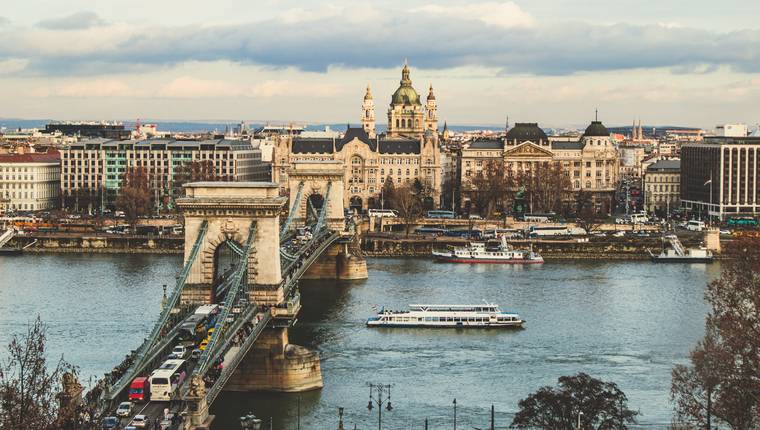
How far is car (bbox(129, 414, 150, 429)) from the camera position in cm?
2522

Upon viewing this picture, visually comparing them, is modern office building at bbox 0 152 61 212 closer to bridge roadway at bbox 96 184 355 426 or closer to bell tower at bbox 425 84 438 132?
bell tower at bbox 425 84 438 132

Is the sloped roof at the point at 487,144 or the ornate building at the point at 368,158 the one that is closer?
the ornate building at the point at 368,158

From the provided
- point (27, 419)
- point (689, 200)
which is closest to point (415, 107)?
point (689, 200)

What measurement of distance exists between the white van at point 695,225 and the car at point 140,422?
1953 inches

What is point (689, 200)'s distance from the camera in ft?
271

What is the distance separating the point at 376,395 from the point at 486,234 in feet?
128

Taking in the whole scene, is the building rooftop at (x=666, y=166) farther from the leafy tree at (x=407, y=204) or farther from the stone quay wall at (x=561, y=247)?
the stone quay wall at (x=561, y=247)

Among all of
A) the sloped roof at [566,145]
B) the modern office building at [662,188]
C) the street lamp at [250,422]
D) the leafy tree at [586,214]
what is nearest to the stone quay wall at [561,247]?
the leafy tree at [586,214]

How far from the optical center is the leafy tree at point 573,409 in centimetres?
2648

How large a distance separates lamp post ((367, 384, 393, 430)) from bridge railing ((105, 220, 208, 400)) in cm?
450

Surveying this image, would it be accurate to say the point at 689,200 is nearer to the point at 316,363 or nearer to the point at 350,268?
the point at 350,268

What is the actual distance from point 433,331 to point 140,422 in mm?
17843

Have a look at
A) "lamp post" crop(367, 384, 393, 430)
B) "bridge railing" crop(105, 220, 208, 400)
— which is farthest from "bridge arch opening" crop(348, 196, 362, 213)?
"lamp post" crop(367, 384, 393, 430)

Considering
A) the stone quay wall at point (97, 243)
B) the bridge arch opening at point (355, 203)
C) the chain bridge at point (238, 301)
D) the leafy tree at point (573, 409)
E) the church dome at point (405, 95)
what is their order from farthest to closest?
the church dome at point (405, 95) → the bridge arch opening at point (355, 203) → the stone quay wall at point (97, 243) → the chain bridge at point (238, 301) → the leafy tree at point (573, 409)
